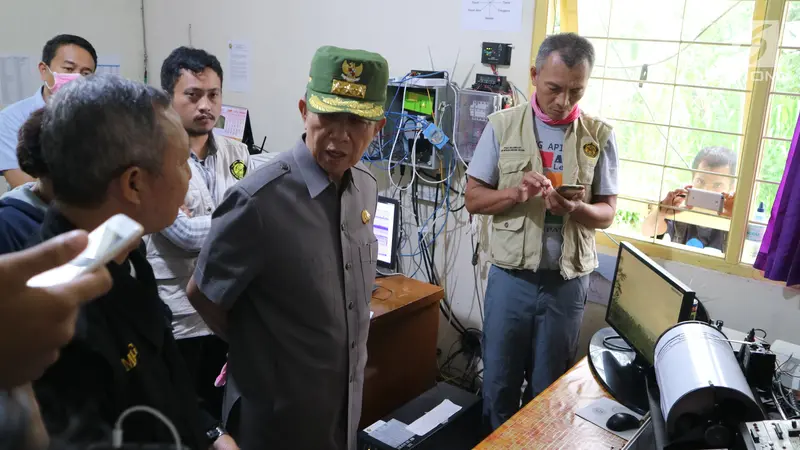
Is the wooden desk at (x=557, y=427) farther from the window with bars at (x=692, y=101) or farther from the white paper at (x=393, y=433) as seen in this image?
the window with bars at (x=692, y=101)

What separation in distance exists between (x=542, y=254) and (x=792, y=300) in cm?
98

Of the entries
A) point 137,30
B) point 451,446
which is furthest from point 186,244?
point 137,30

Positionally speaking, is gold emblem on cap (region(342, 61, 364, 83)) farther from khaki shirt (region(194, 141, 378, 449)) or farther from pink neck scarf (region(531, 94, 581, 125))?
pink neck scarf (region(531, 94, 581, 125))

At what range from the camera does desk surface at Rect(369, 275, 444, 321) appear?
8.65 feet

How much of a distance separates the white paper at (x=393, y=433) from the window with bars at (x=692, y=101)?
1324mm

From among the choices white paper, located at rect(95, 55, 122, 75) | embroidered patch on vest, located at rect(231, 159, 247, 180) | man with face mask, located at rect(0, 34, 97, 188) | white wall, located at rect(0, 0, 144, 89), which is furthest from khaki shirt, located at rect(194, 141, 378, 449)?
white paper, located at rect(95, 55, 122, 75)

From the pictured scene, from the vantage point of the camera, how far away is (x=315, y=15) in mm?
3537

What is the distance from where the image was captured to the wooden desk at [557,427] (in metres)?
1.54

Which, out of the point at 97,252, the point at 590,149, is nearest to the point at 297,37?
the point at 590,149

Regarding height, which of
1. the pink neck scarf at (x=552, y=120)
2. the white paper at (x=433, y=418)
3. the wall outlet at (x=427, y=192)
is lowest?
the white paper at (x=433, y=418)

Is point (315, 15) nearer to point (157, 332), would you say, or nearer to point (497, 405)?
point (497, 405)

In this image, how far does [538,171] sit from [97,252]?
6.51 ft

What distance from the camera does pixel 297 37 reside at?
365cm

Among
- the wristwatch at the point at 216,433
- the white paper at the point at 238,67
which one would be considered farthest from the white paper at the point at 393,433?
the white paper at the point at 238,67
